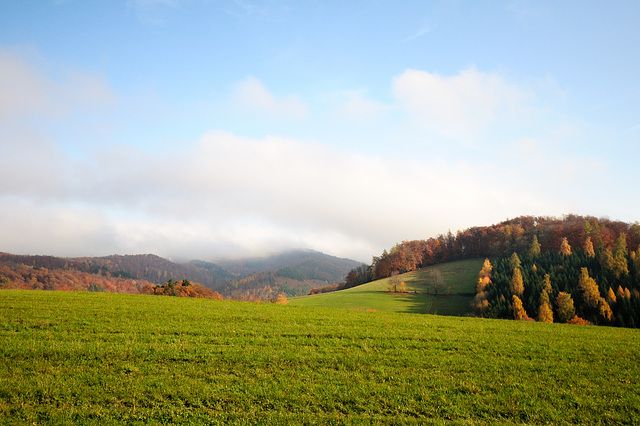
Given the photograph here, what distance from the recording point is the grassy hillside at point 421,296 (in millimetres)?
87500

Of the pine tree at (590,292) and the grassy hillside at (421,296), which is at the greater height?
the pine tree at (590,292)

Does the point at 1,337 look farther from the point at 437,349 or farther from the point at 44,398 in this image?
the point at 437,349

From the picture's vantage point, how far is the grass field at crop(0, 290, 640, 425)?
9.77 metres

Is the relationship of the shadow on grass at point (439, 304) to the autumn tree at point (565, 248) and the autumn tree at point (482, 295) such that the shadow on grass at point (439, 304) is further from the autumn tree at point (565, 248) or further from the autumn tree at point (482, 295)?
the autumn tree at point (565, 248)

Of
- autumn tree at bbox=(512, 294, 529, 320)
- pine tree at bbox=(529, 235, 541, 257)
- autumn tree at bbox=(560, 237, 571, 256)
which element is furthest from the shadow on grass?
autumn tree at bbox=(560, 237, 571, 256)

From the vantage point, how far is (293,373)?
501 inches

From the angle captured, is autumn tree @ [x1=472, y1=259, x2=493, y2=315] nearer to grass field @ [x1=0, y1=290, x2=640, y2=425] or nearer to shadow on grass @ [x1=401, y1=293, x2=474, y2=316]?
shadow on grass @ [x1=401, y1=293, x2=474, y2=316]

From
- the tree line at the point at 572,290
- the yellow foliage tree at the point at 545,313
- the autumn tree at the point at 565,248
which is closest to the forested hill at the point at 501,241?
the autumn tree at the point at 565,248

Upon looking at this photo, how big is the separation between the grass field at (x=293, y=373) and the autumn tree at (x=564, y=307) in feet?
236

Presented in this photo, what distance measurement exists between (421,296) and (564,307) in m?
37.5

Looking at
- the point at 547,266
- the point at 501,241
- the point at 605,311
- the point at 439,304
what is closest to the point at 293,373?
the point at 439,304

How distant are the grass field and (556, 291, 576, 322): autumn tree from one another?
71823 mm

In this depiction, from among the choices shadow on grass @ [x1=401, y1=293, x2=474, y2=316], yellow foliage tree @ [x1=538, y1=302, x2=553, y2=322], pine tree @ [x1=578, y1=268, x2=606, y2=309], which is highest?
pine tree @ [x1=578, y1=268, x2=606, y2=309]

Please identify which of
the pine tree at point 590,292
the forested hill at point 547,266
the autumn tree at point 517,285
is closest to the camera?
the forested hill at point 547,266
